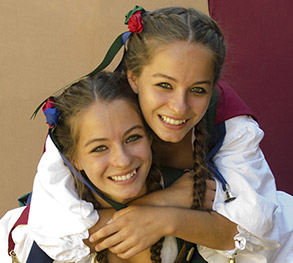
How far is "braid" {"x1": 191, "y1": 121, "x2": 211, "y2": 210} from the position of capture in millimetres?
1955

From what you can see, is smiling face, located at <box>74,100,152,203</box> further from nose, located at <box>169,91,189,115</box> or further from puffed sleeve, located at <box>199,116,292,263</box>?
puffed sleeve, located at <box>199,116,292,263</box>

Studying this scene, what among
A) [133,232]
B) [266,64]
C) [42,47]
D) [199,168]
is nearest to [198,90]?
[199,168]

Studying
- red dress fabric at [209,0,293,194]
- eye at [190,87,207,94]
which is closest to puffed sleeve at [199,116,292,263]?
eye at [190,87,207,94]

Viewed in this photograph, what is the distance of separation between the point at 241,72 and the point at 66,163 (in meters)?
1.34

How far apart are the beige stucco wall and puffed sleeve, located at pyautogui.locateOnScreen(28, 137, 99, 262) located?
3.43ft

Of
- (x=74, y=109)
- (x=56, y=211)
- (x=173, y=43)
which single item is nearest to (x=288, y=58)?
(x=173, y=43)

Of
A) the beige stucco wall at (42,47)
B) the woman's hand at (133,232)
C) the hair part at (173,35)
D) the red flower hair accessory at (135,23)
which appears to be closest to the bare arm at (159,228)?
the woman's hand at (133,232)

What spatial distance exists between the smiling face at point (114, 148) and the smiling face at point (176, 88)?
7 cm

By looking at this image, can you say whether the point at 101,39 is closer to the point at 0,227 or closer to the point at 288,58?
the point at 288,58

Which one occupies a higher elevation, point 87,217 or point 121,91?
Answer: point 121,91

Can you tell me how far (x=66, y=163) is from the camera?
192 centimetres

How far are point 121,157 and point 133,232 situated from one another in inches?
10.8

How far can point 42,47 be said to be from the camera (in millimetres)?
2863

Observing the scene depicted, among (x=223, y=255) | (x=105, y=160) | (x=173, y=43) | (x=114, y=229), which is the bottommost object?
(x=223, y=255)
